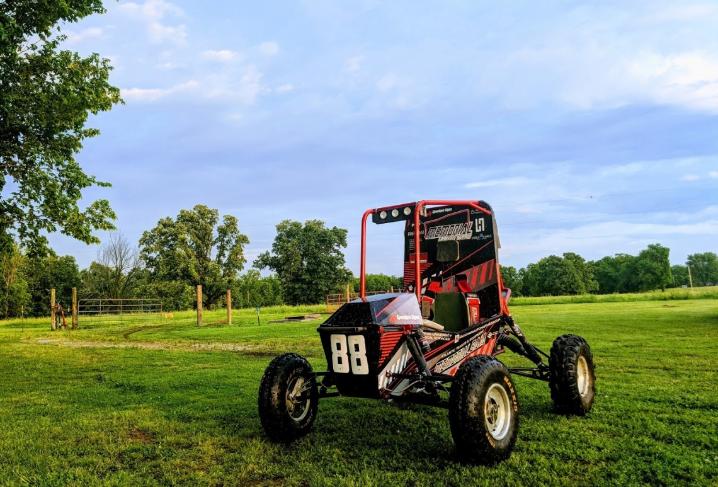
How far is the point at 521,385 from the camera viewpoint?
8.38 meters

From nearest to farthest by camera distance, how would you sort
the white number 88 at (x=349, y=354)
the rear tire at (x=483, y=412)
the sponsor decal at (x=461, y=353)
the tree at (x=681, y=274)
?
the rear tire at (x=483, y=412)
the white number 88 at (x=349, y=354)
the sponsor decal at (x=461, y=353)
the tree at (x=681, y=274)

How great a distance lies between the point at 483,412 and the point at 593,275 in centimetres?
13845

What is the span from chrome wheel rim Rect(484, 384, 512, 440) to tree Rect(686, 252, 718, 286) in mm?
185851

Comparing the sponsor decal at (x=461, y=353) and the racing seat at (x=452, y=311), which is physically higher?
the racing seat at (x=452, y=311)

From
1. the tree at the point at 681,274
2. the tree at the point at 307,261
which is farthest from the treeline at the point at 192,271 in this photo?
the tree at the point at 681,274

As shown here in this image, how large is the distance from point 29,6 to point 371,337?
1634 cm

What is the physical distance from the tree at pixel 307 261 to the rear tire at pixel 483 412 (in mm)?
69562

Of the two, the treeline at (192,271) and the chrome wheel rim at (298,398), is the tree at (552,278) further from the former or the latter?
the chrome wheel rim at (298,398)

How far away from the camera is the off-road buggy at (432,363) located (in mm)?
4664

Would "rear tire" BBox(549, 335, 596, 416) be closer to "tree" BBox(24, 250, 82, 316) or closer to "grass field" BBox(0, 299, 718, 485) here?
"grass field" BBox(0, 299, 718, 485)

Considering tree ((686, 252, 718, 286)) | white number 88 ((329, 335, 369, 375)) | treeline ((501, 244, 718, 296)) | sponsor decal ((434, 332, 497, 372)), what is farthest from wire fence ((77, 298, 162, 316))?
tree ((686, 252, 718, 286))

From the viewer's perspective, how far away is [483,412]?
455 cm

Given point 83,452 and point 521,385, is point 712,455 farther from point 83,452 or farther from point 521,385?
point 83,452

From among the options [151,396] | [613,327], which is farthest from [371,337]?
[613,327]
